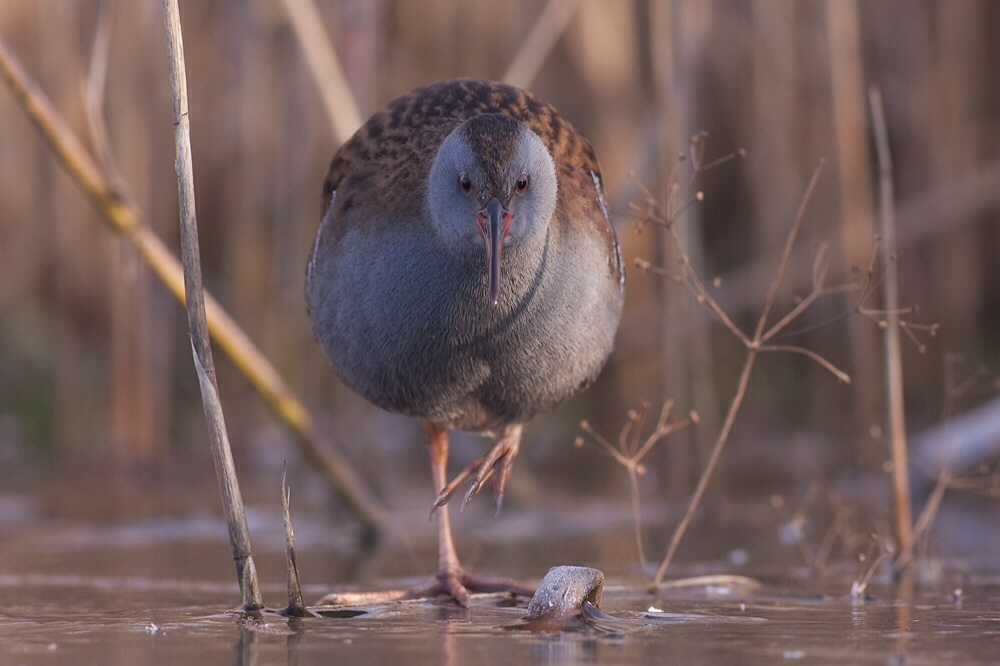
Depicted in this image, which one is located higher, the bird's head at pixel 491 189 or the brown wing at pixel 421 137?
the brown wing at pixel 421 137

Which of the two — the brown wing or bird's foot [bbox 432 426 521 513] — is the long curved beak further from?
bird's foot [bbox 432 426 521 513]

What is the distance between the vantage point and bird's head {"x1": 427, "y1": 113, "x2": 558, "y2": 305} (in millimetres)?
3525

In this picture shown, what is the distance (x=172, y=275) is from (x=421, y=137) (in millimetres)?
1160

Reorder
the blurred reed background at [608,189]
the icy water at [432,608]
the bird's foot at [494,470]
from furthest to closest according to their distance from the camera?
the blurred reed background at [608,189] < the bird's foot at [494,470] < the icy water at [432,608]

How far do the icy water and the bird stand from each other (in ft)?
1.94

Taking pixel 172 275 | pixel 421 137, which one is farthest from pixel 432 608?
pixel 172 275

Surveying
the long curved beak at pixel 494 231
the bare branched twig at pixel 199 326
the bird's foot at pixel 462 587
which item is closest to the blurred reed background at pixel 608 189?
the bird's foot at pixel 462 587

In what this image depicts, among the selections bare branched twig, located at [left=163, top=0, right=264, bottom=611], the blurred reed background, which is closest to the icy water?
bare branched twig, located at [left=163, top=0, right=264, bottom=611]

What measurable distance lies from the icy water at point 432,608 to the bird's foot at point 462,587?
9 cm

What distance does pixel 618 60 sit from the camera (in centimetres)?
842

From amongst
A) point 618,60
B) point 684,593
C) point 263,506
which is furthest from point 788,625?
point 618,60

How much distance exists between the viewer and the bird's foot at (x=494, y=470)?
380 cm

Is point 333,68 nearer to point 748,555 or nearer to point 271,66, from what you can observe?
point 748,555

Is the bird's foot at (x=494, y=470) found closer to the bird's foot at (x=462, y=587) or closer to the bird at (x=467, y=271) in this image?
the bird at (x=467, y=271)
